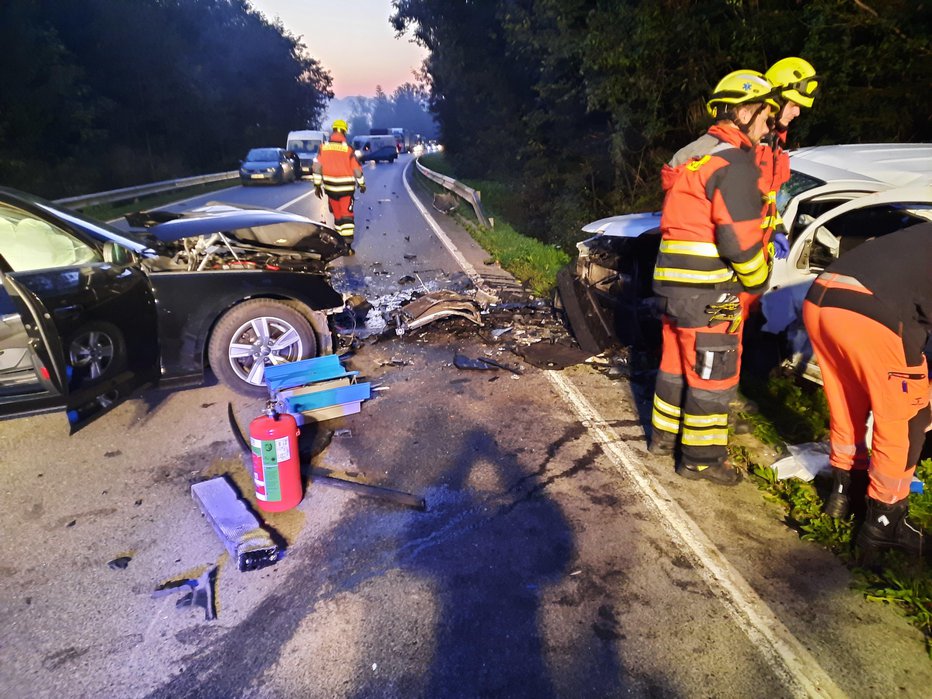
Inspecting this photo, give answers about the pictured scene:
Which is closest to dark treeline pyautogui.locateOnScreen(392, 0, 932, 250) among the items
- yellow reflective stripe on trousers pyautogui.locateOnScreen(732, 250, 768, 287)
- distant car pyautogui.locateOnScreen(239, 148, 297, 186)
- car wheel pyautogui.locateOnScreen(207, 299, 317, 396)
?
yellow reflective stripe on trousers pyautogui.locateOnScreen(732, 250, 768, 287)

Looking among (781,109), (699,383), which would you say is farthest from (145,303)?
(781,109)

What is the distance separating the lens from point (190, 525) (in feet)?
10.8

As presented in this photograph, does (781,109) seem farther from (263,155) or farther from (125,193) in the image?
(263,155)

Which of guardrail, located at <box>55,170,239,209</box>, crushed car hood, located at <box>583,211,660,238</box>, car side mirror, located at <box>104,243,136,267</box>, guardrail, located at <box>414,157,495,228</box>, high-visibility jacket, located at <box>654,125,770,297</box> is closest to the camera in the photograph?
high-visibility jacket, located at <box>654,125,770,297</box>

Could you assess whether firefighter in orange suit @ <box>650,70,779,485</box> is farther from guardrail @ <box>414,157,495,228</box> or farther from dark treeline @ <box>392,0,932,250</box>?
guardrail @ <box>414,157,495,228</box>

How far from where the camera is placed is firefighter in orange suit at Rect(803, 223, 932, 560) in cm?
269

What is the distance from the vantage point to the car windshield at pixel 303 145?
97.1ft

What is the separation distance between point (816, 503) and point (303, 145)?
99.5ft

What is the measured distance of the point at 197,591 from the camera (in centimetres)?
281

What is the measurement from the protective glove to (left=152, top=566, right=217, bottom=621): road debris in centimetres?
432

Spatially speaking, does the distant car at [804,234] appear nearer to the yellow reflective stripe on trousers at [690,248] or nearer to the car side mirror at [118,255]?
the yellow reflective stripe on trousers at [690,248]

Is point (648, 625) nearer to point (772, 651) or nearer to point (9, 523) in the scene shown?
point (772, 651)

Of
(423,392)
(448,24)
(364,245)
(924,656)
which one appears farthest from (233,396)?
(448,24)

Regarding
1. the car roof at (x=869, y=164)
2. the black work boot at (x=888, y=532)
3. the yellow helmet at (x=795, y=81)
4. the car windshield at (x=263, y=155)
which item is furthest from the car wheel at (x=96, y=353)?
the car windshield at (x=263, y=155)
